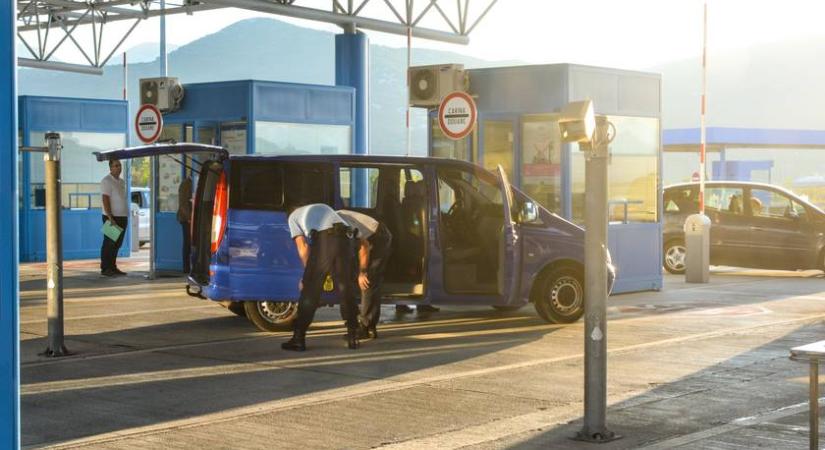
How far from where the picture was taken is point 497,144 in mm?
17172

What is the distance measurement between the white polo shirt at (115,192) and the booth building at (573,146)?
5.43 metres

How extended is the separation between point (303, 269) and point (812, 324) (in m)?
5.57

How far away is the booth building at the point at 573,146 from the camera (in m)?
16.6

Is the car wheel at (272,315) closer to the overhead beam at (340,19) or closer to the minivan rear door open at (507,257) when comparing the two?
the minivan rear door open at (507,257)

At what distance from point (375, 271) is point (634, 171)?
704 centimetres

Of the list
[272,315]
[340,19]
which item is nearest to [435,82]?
[272,315]

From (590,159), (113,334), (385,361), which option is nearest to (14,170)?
(590,159)

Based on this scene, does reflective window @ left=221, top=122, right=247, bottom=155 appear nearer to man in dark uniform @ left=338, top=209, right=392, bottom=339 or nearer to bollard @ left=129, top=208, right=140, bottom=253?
bollard @ left=129, top=208, right=140, bottom=253

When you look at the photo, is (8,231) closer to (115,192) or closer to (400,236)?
(400,236)

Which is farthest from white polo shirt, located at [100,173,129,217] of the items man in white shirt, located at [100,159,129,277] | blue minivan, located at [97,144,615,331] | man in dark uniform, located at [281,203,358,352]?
man in dark uniform, located at [281,203,358,352]

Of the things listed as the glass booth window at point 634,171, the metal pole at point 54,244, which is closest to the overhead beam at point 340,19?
the glass booth window at point 634,171

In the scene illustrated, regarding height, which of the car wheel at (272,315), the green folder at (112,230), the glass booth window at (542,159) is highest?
the glass booth window at (542,159)

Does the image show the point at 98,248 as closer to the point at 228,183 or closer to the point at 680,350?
the point at 228,183

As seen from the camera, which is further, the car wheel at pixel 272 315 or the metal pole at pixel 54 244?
the car wheel at pixel 272 315
